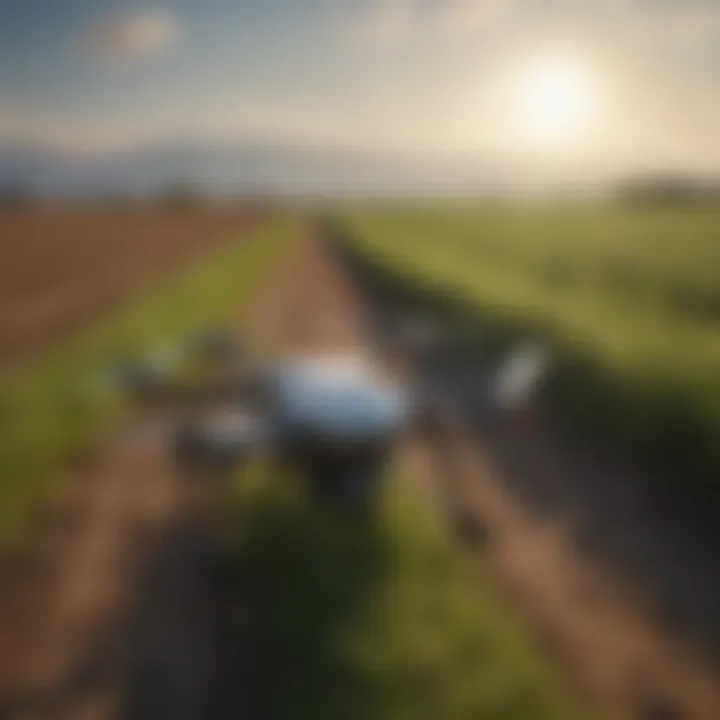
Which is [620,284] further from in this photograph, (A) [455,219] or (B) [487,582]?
(B) [487,582]

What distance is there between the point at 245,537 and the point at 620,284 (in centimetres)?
146

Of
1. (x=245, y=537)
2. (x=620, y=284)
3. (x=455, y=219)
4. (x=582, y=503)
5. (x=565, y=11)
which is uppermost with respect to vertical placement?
(x=565, y=11)

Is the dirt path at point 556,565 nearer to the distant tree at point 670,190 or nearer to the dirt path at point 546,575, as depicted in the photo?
the dirt path at point 546,575

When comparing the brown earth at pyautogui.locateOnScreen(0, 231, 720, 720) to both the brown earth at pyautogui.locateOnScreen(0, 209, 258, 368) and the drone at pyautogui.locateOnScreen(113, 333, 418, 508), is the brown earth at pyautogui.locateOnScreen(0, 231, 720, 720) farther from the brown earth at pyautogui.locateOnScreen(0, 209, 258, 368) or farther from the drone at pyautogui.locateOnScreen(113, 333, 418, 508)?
the brown earth at pyautogui.locateOnScreen(0, 209, 258, 368)

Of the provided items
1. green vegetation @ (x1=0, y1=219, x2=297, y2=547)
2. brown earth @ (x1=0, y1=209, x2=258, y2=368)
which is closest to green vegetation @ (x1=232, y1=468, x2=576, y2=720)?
green vegetation @ (x1=0, y1=219, x2=297, y2=547)

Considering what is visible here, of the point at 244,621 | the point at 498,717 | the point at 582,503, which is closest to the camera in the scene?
the point at 498,717

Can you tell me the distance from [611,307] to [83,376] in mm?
1680

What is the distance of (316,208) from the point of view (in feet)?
6.18

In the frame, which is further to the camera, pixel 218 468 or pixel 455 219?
pixel 455 219

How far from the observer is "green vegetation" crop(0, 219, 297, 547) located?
2.05 meters

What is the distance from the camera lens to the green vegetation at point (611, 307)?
2.23m

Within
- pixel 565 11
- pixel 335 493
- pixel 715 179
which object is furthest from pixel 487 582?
pixel 565 11

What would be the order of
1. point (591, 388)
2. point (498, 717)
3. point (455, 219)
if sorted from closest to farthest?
1. point (498, 717)
2. point (455, 219)
3. point (591, 388)

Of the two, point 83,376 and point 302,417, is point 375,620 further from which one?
point 83,376
